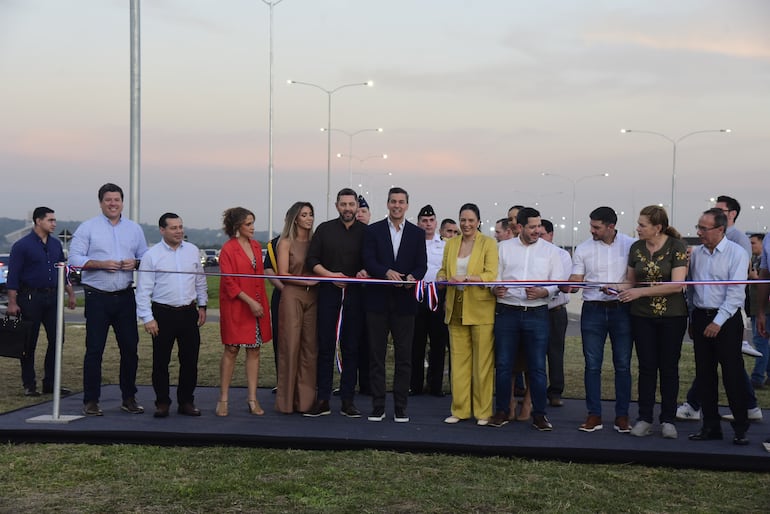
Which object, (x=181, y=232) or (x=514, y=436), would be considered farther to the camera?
(x=181, y=232)

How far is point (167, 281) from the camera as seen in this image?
8812mm

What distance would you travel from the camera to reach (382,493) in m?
6.31

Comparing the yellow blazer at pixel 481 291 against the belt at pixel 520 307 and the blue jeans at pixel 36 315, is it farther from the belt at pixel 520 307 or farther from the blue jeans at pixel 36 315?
the blue jeans at pixel 36 315

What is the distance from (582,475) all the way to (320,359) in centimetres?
316

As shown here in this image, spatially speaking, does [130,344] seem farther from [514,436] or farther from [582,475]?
[582,475]

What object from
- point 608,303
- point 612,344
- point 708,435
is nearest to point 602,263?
point 608,303

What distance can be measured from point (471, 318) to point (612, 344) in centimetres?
130

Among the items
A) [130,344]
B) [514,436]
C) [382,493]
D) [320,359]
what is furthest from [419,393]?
[382,493]

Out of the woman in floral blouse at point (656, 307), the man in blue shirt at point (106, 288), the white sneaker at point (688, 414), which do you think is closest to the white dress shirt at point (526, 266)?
the woman in floral blouse at point (656, 307)

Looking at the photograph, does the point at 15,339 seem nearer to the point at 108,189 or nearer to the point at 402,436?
the point at 108,189

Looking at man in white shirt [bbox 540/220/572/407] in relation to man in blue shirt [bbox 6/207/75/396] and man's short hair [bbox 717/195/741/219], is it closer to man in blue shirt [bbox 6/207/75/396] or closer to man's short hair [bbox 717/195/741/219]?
man's short hair [bbox 717/195/741/219]

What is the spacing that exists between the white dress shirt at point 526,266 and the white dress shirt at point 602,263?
0.23 meters

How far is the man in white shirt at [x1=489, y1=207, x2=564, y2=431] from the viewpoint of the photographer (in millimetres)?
8492

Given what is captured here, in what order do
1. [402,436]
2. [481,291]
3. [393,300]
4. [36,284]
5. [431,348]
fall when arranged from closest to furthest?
[402,436]
[481,291]
[393,300]
[36,284]
[431,348]
